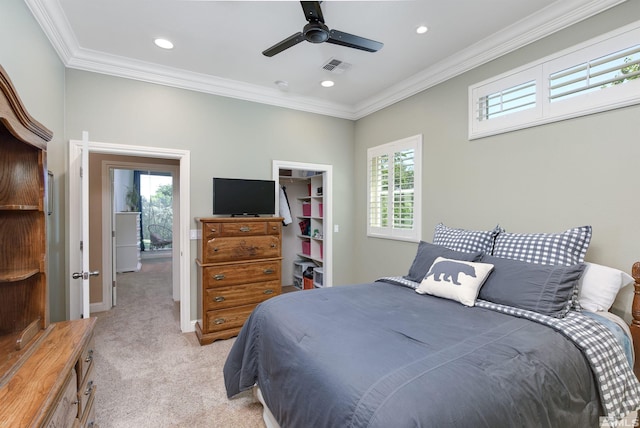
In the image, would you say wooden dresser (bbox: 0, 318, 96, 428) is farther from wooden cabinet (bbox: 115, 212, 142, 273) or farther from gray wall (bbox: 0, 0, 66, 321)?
wooden cabinet (bbox: 115, 212, 142, 273)

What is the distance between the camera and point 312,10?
1781 millimetres

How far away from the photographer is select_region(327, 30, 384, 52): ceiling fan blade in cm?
197

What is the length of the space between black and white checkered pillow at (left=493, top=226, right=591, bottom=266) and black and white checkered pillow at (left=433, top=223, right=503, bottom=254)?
0.13 meters

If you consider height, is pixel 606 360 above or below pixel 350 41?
below

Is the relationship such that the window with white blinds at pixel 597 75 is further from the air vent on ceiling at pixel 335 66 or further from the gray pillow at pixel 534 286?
the air vent on ceiling at pixel 335 66

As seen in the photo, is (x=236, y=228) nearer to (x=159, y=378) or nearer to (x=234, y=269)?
(x=234, y=269)

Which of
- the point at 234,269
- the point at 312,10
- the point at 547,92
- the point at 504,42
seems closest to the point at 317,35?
the point at 312,10

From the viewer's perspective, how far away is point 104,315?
154 inches

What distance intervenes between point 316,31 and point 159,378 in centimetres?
296

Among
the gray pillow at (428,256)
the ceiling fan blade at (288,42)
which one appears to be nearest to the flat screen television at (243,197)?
the ceiling fan blade at (288,42)

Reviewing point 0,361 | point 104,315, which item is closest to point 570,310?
point 0,361

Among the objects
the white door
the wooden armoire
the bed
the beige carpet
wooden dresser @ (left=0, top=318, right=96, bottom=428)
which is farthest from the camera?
the white door

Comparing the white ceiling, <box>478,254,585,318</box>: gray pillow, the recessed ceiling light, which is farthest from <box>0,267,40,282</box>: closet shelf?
<box>478,254,585,318</box>: gray pillow

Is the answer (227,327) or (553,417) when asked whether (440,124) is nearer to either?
(553,417)
